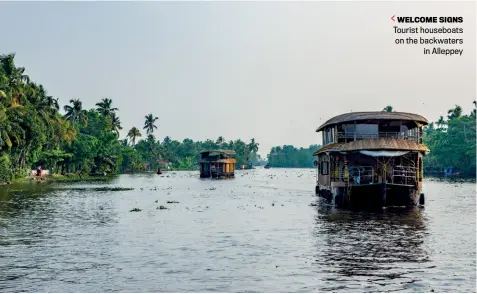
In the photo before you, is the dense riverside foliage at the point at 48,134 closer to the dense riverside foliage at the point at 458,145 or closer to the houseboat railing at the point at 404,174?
the houseboat railing at the point at 404,174

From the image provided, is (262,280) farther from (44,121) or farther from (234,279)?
(44,121)

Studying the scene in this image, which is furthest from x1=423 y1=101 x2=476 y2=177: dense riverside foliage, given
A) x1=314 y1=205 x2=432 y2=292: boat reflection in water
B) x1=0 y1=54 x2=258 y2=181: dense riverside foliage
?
x1=314 y1=205 x2=432 y2=292: boat reflection in water

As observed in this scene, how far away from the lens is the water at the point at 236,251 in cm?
1738

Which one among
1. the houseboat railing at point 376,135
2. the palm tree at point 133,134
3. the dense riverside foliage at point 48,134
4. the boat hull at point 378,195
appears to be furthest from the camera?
the palm tree at point 133,134

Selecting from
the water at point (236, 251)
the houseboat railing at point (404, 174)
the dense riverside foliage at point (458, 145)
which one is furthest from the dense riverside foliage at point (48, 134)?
the dense riverside foliage at point (458, 145)

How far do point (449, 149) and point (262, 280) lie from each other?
113927 millimetres

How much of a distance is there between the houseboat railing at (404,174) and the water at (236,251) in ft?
8.45

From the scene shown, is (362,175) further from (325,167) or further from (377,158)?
(325,167)

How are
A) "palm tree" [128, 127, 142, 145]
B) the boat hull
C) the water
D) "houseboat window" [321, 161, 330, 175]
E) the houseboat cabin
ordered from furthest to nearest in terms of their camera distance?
"palm tree" [128, 127, 142, 145], the houseboat cabin, "houseboat window" [321, 161, 330, 175], the boat hull, the water

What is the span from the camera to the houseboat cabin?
377 feet

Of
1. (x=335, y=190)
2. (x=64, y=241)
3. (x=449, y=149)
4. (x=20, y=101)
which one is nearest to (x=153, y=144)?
(x=449, y=149)

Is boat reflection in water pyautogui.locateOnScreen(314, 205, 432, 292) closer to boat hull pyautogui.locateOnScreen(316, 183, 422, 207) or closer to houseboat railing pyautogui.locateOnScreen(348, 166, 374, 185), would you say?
boat hull pyautogui.locateOnScreen(316, 183, 422, 207)

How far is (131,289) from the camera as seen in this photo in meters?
16.6

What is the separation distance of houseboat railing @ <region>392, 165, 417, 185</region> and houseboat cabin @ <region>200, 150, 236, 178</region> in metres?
73.0
